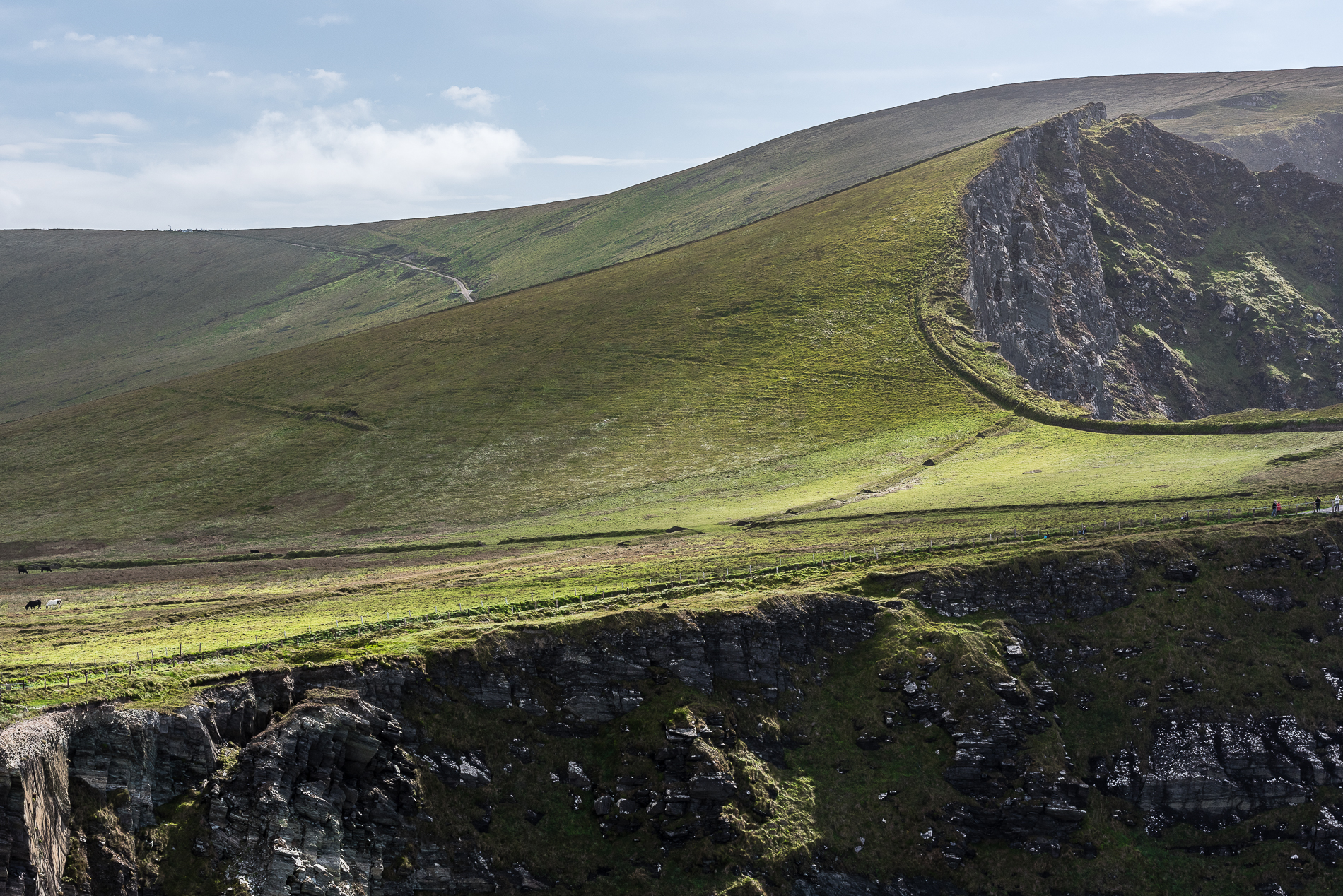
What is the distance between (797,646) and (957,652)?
8.89 meters

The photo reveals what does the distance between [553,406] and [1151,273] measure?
372 ft

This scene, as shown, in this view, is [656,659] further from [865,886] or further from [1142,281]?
[1142,281]

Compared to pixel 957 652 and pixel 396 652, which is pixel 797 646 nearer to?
pixel 957 652

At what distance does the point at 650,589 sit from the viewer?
56.0m

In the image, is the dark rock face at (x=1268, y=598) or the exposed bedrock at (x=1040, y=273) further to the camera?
the exposed bedrock at (x=1040, y=273)

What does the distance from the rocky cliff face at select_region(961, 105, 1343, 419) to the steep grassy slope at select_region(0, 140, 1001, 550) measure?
11689mm

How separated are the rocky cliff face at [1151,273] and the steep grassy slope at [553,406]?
11.7 meters

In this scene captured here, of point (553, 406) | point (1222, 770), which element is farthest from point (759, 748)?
point (553, 406)

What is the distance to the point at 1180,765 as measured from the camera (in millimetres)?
48031

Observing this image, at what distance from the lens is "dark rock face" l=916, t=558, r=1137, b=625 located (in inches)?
2181

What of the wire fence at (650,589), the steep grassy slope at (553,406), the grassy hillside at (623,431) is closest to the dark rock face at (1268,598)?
the wire fence at (650,589)

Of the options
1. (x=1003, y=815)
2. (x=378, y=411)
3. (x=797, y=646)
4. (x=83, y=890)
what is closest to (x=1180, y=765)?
(x=1003, y=815)

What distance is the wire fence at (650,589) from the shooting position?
4209cm

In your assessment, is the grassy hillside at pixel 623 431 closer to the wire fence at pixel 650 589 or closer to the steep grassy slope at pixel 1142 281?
the wire fence at pixel 650 589
